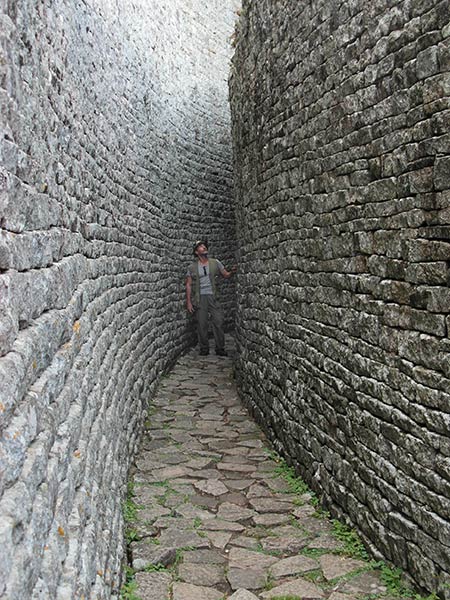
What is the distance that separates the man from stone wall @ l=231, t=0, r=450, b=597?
3.84 m

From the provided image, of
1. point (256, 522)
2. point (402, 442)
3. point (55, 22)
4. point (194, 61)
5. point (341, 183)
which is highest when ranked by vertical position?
point (194, 61)

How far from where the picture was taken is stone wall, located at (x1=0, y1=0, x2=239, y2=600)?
1.80 meters

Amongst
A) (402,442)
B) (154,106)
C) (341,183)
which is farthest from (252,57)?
(402,442)

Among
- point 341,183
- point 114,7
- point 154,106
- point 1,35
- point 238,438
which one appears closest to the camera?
point 1,35

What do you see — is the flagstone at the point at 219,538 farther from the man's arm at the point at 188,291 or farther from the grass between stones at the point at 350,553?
the man's arm at the point at 188,291

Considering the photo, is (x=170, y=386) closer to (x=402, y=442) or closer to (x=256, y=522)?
(x=256, y=522)

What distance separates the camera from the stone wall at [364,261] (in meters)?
3.14

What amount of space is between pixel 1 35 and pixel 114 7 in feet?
12.2

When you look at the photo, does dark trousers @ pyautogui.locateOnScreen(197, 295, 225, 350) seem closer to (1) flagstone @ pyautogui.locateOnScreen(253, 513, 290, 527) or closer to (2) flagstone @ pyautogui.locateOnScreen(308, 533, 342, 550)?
(1) flagstone @ pyautogui.locateOnScreen(253, 513, 290, 527)

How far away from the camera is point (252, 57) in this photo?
21.4 feet

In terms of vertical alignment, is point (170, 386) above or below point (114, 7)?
below

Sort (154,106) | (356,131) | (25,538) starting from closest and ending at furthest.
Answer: (25,538)
(356,131)
(154,106)

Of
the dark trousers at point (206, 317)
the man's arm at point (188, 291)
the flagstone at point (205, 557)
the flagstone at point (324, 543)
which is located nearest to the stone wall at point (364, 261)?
the flagstone at point (324, 543)

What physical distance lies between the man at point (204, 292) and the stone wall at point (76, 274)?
140 cm
